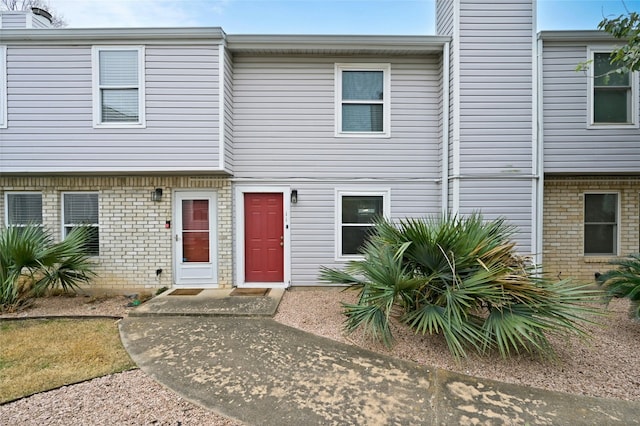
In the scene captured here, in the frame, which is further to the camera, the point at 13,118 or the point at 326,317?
the point at 13,118

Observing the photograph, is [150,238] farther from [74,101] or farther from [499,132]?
[499,132]

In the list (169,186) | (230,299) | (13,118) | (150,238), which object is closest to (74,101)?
(13,118)

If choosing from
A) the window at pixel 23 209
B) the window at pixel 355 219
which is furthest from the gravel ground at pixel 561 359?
the window at pixel 23 209

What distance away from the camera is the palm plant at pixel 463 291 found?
3506 millimetres

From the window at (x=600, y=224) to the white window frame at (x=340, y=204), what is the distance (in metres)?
4.57

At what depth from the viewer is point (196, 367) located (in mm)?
3588

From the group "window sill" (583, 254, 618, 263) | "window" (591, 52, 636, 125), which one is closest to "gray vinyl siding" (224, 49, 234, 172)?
"window" (591, 52, 636, 125)

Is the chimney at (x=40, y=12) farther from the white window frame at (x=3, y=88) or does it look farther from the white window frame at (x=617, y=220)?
the white window frame at (x=617, y=220)

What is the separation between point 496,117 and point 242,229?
5929 mm

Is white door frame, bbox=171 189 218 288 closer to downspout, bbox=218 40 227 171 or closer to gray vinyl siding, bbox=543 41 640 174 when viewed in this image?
downspout, bbox=218 40 227 171

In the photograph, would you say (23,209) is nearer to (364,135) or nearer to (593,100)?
(364,135)

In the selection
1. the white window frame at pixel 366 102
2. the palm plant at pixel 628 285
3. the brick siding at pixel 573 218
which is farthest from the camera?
the brick siding at pixel 573 218

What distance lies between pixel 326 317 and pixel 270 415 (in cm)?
242

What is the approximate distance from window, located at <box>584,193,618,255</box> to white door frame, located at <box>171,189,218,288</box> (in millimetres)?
8461
